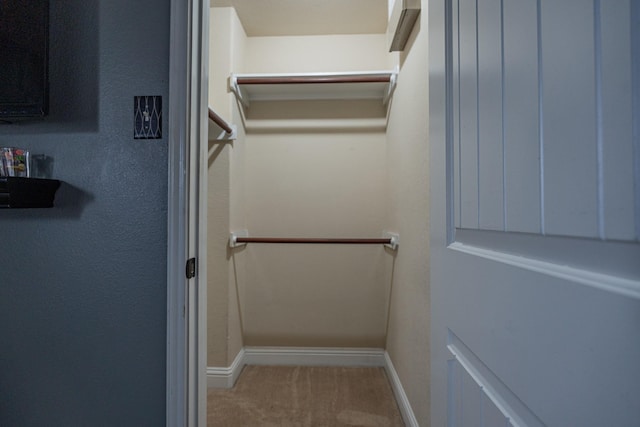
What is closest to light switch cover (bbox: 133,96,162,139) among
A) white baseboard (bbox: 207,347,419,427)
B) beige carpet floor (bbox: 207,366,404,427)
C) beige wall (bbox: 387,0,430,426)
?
beige wall (bbox: 387,0,430,426)

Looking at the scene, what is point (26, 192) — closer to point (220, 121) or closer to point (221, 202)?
point (220, 121)

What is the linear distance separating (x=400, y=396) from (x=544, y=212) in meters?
1.73

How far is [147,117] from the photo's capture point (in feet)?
3.16

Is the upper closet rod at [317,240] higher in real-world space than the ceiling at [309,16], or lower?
lower

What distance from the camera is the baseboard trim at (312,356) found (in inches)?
95.7

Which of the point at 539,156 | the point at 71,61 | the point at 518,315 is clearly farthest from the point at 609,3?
the point at 71,61

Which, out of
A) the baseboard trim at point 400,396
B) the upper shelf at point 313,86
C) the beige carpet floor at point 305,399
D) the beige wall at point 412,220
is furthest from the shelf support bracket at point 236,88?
the baseboard trim at point 400,396

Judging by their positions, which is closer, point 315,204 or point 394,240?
point 394,240

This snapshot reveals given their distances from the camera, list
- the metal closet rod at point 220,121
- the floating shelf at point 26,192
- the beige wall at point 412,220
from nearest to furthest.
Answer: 1. the floating shelf at point 26,192
2. the beige wall at point 412,220
3. the metal closet rod at point 220,121

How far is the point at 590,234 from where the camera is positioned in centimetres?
37

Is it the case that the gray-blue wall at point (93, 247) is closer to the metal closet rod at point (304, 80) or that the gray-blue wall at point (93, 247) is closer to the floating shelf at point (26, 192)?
the floating shelf at point (26, 192)

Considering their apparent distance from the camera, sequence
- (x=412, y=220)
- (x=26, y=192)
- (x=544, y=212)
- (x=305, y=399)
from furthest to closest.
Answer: (x=305, y=399)
(x=412, y=220)
(x=26, y=192)
(x=544, y=212)

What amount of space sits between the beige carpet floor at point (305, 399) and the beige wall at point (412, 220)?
0.25 meters

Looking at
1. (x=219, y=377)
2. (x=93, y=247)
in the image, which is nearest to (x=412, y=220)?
(x=93, y=247)
